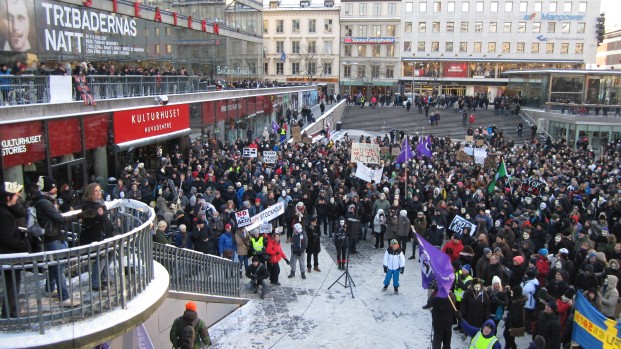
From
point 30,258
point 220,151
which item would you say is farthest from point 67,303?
point 220,151

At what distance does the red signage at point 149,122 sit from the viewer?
65.1ft

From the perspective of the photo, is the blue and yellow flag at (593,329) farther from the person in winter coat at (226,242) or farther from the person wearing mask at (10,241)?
the person wearing mask at (10,241)

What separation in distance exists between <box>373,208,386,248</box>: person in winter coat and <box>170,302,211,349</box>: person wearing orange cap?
880 centimetres

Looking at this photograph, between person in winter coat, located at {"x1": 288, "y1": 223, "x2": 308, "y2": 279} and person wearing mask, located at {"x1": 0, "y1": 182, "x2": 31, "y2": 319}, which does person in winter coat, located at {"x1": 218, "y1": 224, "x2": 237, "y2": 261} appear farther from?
person wearing mask, located at {"x1": 0, "y1": 182, "x2": 31, "y2": 319}

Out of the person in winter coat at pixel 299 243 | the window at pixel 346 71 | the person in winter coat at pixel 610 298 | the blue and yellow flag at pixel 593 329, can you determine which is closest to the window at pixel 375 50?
the window at pixel 346 71

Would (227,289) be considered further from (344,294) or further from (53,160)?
(53,160)

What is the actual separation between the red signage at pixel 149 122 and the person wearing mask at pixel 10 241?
1428 cm

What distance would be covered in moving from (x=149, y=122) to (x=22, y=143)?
7.14 metres

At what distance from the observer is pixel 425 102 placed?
53062mm

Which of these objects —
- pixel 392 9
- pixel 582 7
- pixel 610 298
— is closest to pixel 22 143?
pixel 610 298

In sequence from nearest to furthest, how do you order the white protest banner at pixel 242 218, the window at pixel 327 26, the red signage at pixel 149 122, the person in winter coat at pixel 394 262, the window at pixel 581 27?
the person in winter coat at pixel 394 262, the white protest banner at pixel 242 218, the red signage at pixel 149 122, the window at pixel 581 27, the window at pixel 327 26

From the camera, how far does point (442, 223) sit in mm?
15156

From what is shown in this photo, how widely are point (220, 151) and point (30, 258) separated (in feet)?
72.3

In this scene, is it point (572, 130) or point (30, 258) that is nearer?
point (30, 258)
